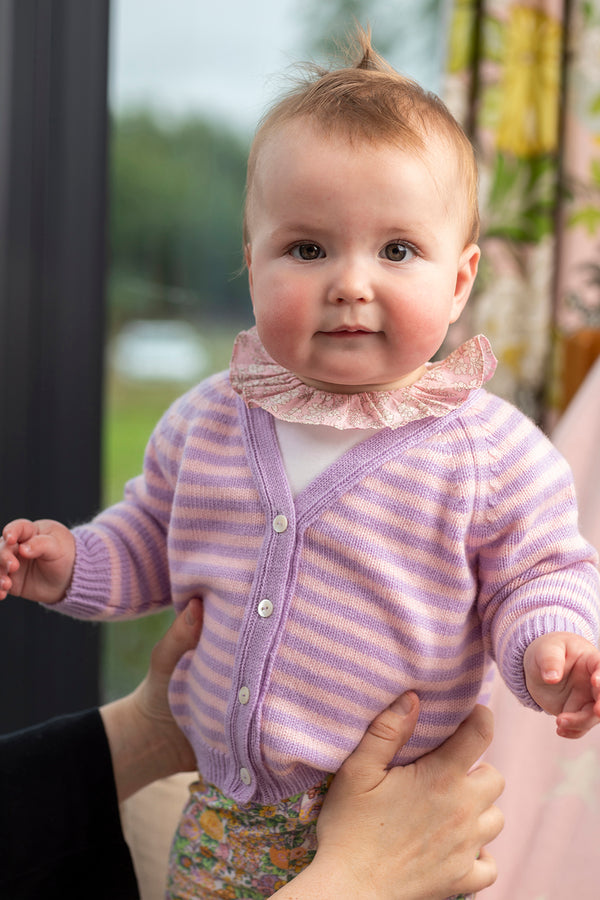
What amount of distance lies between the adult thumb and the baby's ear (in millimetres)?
374

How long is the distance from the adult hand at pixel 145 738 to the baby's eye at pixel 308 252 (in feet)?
1.76

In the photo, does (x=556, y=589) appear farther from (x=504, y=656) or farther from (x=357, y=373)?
(x=357, y=373)

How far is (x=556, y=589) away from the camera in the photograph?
828 millimetres

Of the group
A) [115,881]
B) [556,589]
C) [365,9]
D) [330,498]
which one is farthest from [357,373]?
[365,9]

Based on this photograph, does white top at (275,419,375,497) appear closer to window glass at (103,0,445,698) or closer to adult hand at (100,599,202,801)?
adult hand at (100,599,202,801)

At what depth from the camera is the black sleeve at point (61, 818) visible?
1105 millimetres

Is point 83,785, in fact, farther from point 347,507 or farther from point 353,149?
point 353,149

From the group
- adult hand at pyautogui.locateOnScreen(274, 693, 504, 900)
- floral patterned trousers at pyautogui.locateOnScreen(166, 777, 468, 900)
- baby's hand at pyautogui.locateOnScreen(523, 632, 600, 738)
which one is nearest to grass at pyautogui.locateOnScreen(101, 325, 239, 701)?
floral patterned trousers at pyautogui.locateOnScreen(166, 777, 468, 900)

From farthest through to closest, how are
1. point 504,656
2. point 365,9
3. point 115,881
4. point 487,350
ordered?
point 365,9 → point 115,881 → point 487,350 → point 504,656

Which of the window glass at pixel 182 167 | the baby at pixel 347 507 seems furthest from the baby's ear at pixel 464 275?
the window glass at pixel 182 167

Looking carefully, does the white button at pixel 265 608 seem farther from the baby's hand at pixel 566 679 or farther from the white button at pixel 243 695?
the baby's hand at pixel 566 679

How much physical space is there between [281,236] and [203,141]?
64.1 inches

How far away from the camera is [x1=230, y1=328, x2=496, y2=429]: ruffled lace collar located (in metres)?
0.90

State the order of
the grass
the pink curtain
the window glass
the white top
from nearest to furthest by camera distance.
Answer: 1. the white top
2. the pink curtain
3. the window glass
4. the grass
